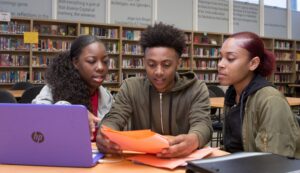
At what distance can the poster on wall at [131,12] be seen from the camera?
729 cm

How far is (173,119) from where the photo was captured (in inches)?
66.5

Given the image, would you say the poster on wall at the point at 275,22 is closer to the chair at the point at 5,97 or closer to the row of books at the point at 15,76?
the row of books at the point at 15,76

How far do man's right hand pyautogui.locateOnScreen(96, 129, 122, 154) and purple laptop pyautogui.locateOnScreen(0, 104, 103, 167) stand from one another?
11 cm

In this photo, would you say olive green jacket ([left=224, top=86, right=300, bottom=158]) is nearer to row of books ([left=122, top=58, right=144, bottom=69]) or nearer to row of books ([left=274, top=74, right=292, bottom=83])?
row of books ([left=122, top=58, right=144, bottom=69])

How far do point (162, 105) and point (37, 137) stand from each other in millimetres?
754

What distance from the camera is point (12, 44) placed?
20.2 ft

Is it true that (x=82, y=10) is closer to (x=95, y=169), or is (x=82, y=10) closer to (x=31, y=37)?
(x=31, y=37)

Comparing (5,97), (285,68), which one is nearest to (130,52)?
(5,97)

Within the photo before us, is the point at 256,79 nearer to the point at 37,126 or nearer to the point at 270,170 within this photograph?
the point at 270,170

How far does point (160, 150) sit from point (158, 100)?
55 cm

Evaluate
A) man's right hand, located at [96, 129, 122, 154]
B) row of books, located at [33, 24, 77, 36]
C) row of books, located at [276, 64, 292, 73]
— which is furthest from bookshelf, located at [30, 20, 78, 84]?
row of books, located at [276, 64, 292, 73]

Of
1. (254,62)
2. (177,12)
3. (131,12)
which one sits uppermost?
(177,12)

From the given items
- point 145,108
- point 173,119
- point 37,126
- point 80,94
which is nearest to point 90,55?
point 80,94

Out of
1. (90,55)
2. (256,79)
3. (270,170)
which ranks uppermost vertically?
(90,55)
